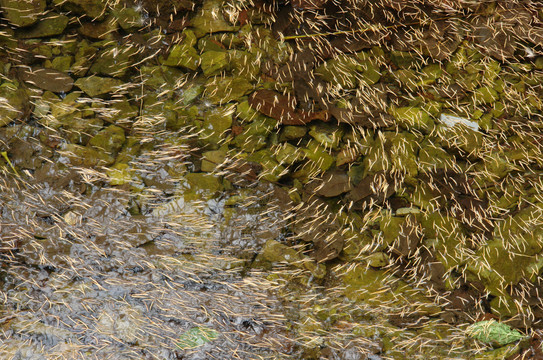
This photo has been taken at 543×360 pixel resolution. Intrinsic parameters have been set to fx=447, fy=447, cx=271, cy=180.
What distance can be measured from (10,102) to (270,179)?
47.3 inches

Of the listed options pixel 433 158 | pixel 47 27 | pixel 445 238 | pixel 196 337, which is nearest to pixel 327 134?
pixel 433 158

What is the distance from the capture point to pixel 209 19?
2102 mm

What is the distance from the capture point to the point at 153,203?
6.63 ft

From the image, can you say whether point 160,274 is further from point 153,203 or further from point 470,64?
point 470,64

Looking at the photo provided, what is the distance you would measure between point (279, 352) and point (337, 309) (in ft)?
1.04

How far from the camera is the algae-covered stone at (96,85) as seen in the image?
2021 mm

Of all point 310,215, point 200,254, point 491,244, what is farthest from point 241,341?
point 491,244

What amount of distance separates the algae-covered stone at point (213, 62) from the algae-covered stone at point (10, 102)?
2.66ft

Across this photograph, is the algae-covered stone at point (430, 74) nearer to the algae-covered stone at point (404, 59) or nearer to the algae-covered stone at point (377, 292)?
the algae-covered stone at point (404, 59)

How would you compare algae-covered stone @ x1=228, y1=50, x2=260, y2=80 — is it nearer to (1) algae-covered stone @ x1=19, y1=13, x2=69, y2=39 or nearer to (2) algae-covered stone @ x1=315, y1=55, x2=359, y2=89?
(2) algae-covered stone @ x1=315, y1=55, x2=359, y2=89

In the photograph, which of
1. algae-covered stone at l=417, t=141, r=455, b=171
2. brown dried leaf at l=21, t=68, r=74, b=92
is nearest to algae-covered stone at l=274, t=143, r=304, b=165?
algae-covered stone at l=417, t=141, r=455, b=171

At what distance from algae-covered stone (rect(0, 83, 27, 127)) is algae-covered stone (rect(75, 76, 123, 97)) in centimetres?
25

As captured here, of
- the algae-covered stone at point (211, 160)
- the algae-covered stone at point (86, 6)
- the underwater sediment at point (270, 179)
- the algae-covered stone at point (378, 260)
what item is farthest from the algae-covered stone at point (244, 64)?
the algae-covered stone at point (378, 260)

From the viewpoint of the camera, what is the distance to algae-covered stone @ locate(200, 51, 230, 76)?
208cm
